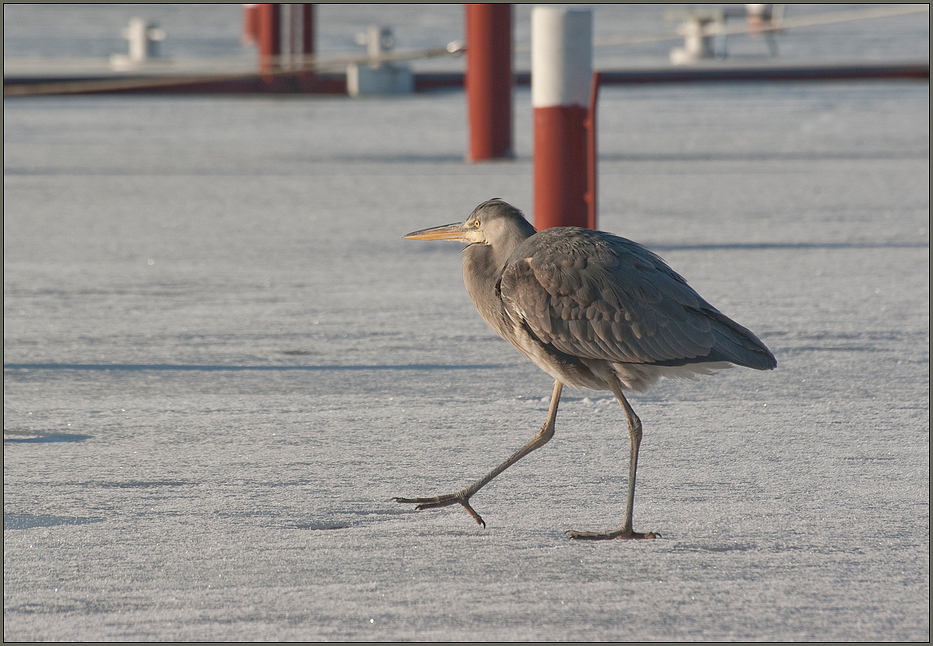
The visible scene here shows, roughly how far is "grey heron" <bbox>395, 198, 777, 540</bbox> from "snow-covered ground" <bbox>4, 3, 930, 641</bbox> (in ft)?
0.91

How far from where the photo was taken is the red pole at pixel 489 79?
11.3 meters

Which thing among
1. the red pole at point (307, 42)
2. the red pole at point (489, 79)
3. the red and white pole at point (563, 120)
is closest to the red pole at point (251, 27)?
the red pole at point (307, 42)

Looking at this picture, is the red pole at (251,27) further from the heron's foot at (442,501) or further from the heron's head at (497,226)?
the heron's foot at (442,501)

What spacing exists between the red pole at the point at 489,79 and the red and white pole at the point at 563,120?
3.94 meters

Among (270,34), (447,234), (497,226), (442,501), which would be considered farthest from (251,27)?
(442,501)

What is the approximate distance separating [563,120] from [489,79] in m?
4.31

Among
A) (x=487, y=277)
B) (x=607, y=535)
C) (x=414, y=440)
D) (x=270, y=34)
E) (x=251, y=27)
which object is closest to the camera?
(x=607, y=535)

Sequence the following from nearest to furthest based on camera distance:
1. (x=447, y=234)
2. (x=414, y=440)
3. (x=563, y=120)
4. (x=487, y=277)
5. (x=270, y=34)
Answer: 1. (x=487, y=277)
2. (x=447, y=234)
3. (x=414, y=440)
4. (x=563, y=120)
5. (x=270, y=34)

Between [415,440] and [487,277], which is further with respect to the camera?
[415,440]

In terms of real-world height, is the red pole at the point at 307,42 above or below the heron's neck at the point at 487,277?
above

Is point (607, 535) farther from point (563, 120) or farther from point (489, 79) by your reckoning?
point (489, 79)

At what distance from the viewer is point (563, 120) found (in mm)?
7367

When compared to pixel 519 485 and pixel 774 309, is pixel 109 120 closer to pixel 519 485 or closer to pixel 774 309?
pixel 774 309

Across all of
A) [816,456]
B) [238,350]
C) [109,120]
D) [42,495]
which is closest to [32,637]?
[42,495]
